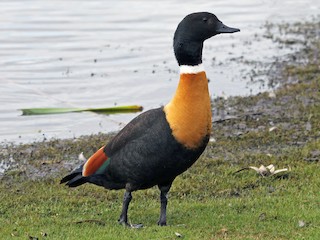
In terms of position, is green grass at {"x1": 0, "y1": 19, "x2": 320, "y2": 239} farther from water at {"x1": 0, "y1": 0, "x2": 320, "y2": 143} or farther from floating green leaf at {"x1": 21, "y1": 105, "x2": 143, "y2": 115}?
water at {"x1": 0, "y1": 0, "x2": 320, "y2": 143}

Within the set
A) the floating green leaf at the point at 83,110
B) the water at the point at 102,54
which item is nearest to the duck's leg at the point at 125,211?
the water at the point at 102,54

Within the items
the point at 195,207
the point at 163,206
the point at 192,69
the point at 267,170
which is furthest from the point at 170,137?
the point at 267,170

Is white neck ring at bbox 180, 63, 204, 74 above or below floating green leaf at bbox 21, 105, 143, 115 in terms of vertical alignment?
above

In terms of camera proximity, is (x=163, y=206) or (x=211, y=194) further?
(x=211, y=194)

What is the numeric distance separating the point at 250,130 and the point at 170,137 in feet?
14.8

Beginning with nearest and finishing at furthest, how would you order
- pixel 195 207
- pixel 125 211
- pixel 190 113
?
pixel 190 113 → pixel 125 211 → pixel 195 207

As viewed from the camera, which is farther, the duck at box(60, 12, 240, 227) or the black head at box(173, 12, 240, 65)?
the black head at box(173, 12, 240, 65)

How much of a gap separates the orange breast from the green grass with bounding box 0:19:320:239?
83 centimetres

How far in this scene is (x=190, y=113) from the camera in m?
7.41

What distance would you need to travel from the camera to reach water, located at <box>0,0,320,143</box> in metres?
13.5

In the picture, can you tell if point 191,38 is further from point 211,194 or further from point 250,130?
point 250,130

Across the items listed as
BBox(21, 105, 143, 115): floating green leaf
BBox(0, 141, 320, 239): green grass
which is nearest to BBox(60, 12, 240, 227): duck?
BBox(0, 141, 320, 239): green grass

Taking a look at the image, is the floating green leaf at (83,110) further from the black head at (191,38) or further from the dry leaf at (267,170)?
the black head at (191,38)

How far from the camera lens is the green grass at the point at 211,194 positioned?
7695mm
